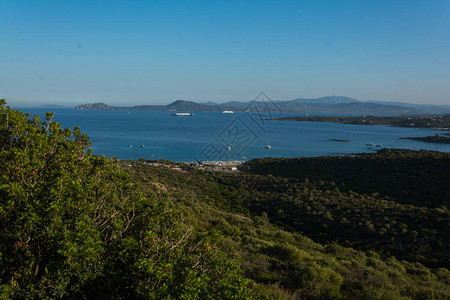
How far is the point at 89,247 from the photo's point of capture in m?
3.99

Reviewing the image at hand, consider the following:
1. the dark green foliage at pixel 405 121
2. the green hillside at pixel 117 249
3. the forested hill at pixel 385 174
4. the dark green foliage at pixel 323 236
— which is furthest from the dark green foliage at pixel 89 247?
the dark green foliage at pixel 405 121

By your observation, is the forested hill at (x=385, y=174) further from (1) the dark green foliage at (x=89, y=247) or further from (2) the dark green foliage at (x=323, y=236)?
(1) the dark green foliage at (x=89, y=247)

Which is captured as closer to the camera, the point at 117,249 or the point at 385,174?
the point at 117,249

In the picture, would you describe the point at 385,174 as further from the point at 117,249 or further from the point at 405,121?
the point at 405,121

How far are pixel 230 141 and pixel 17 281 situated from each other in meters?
86.7

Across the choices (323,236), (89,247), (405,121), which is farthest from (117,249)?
(405,121)

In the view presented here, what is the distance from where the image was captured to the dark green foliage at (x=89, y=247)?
152 inches

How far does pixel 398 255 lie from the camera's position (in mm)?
14312

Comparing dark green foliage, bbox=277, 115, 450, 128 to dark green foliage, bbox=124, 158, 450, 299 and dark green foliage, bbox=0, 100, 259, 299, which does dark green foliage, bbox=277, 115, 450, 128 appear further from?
dark green foliage, bbox=0, 100, 259, 299

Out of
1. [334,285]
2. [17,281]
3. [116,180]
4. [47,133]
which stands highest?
[47,133]

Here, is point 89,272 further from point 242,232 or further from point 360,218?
point 360,218

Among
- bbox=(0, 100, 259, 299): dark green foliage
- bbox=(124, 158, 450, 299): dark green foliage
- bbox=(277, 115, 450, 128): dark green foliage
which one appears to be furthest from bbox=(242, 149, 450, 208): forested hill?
bbox=(277, 115, 450, 128): dark green foliage

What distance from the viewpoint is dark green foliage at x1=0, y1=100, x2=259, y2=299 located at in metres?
3.86

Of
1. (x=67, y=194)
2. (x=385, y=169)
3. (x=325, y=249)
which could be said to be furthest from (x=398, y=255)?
(x=385, y=169)
